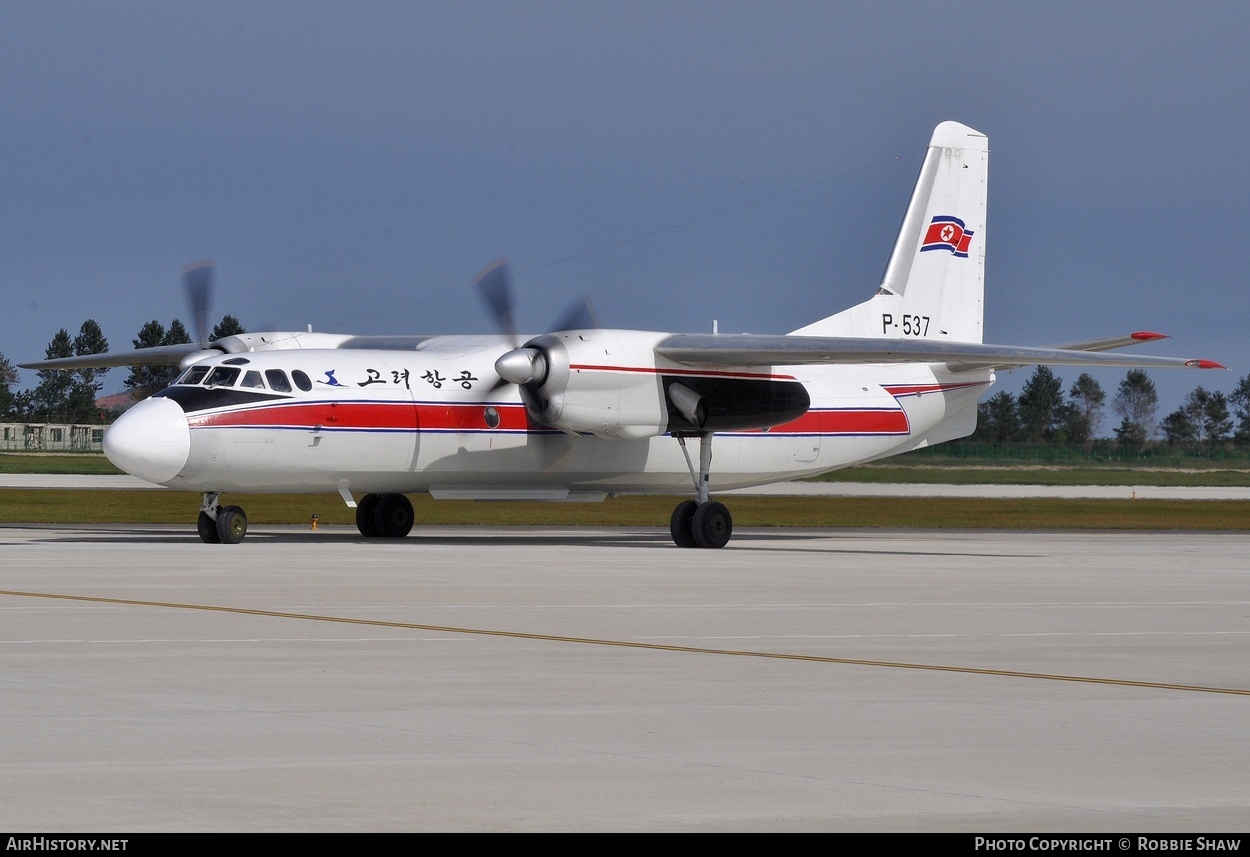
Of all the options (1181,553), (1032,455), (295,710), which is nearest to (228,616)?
(295,710)

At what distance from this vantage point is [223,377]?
97.6 feet

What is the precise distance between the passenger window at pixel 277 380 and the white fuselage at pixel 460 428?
2 cm

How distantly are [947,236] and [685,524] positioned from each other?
34.9 feet

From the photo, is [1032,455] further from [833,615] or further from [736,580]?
[833,615]

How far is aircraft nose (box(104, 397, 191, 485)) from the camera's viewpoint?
2792 cm

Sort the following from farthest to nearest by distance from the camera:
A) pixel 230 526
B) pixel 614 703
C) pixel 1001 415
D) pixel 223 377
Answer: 1. pixel 1001 415
2. pixel 230 526
3. pixel 223 377
4. pixel 614 703

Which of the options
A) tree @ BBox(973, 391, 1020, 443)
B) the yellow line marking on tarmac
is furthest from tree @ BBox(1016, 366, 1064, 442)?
the yellow line marking on tarmac

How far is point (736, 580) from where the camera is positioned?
21.6m

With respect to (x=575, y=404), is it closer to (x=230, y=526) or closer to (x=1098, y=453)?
(x=230, y=526)

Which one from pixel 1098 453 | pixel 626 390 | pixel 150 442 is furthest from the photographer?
pixel 1098 453

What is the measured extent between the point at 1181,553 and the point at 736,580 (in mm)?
12828

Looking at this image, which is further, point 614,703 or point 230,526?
point 230,526

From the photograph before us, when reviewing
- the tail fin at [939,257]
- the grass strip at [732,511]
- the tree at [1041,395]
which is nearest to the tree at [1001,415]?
the tree at [1041,395]

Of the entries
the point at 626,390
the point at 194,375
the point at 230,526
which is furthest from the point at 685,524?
the point at 194,375
